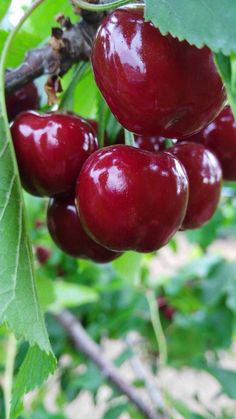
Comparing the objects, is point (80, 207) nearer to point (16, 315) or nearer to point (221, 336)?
point (16, 315)

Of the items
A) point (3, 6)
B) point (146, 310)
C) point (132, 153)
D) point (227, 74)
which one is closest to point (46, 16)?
point (3, 6)

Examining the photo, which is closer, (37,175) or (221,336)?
(37,175)

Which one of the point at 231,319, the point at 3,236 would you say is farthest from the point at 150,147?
the point at 231,319

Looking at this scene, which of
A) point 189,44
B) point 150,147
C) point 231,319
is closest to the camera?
point 189,44

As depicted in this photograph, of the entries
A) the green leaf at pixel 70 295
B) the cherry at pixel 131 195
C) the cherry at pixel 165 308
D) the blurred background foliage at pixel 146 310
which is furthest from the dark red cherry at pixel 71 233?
the cherry at pixel 165 308

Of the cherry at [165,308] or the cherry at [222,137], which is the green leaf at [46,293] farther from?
the cherry at [165,308]
